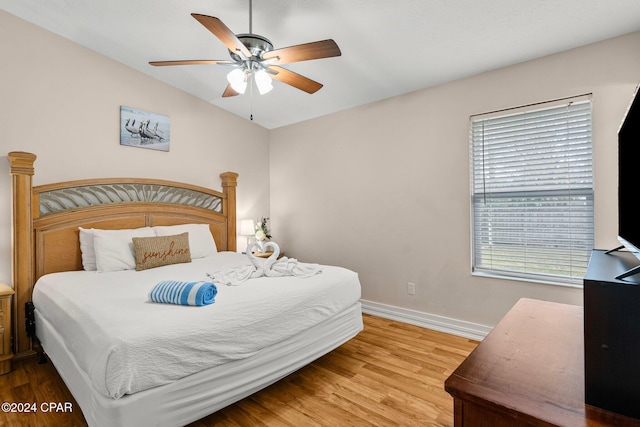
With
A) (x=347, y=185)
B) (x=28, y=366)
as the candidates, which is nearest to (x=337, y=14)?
(x=347, y=185)

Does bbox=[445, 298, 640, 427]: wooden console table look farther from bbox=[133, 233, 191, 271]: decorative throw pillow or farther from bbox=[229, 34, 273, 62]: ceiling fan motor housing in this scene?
bbox=[133, 233, 191, 271]: decorative throw pillow

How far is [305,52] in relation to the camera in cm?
194

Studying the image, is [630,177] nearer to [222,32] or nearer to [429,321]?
[222,32]

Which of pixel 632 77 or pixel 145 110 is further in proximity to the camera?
pixel 145 110

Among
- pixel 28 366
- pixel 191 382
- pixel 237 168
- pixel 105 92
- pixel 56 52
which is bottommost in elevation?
pixel 28 366

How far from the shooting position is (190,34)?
2.73 m

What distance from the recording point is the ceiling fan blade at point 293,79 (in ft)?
7.38

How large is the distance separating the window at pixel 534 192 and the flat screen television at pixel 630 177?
1.31 metres

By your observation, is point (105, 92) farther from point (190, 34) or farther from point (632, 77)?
point (632, 77)

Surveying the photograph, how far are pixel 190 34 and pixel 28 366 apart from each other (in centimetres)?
300

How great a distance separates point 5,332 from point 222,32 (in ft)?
8.78

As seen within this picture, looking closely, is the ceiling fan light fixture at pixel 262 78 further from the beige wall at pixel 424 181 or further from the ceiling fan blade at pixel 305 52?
the beige wall at pixel 424 181

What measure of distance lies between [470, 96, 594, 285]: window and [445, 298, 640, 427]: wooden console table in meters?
1.70

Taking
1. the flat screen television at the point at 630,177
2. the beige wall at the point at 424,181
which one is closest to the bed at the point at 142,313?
the beige wall at the point at 424,181
